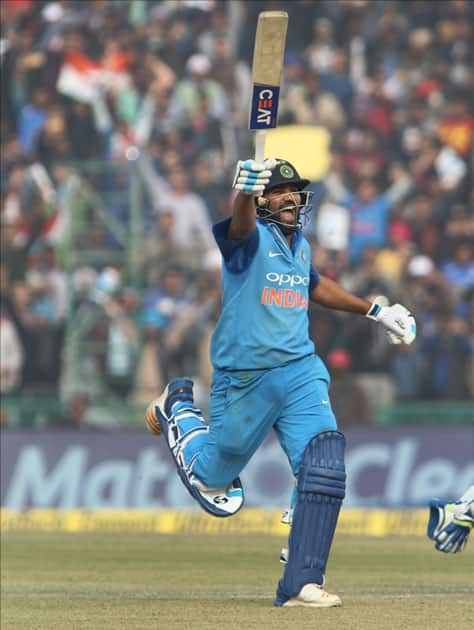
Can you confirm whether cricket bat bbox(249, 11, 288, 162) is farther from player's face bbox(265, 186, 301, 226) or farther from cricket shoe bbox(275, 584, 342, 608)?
cricket shoe bbox(275, 584, 342, 608)

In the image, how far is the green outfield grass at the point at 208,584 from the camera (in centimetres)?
634

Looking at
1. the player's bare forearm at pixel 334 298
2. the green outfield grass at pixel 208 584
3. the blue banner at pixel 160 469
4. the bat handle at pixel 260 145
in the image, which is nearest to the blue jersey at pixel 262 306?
the player's bare forearm at pixel 334 298

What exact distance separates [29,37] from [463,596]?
1156 cm

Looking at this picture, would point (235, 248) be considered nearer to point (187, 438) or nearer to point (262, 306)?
point (262, 306)

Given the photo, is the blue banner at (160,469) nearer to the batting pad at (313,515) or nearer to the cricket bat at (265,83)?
the batting pad at (313,515)

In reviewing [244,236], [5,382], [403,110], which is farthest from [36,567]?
[403,110]

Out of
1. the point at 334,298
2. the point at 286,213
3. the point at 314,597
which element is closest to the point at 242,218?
the point at 286,213

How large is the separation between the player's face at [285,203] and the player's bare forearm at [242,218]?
15.0 inches

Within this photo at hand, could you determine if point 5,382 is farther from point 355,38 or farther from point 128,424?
point 355,38

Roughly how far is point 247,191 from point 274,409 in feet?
4.13

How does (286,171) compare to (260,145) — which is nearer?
(260,145)

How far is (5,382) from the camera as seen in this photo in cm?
1456

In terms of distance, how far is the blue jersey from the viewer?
6719 mm

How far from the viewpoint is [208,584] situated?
8.36 metres
